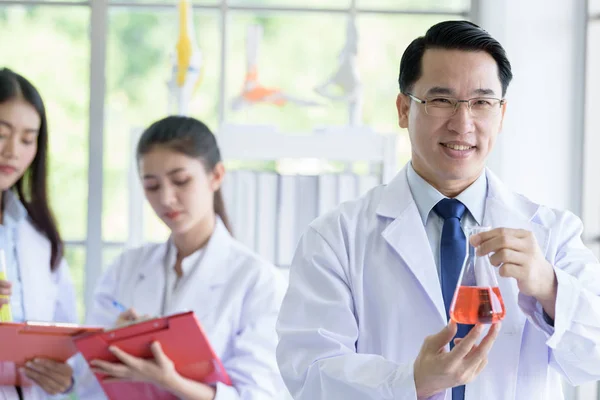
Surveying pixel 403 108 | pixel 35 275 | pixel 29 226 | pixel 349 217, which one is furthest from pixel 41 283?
pixel 403 108

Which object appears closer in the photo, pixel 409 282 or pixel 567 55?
pixel 409 282

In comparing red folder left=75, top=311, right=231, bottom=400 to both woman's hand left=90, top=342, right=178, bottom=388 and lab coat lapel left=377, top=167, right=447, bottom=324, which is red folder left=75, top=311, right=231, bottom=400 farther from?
lab coat lapel left=377, top=167, right=447, bottom=324

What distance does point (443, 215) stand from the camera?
67.1 inches

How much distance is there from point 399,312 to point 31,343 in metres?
1.09

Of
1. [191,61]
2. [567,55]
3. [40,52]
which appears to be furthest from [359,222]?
[40,52]

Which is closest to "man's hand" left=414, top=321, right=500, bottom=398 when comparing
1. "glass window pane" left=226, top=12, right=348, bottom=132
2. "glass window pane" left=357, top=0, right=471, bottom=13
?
"glass window pane" left=357, top=0, right=471, bottom=13

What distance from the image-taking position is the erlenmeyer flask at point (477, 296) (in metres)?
1.36

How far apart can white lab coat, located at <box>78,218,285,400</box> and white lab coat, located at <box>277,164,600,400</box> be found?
637 mm

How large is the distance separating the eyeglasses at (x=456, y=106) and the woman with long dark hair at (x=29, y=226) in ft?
4.49

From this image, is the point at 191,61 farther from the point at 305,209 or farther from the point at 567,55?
the point at 567,55

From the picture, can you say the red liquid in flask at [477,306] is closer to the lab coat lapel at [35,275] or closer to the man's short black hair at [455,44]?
the man's short black hair at [455,44]

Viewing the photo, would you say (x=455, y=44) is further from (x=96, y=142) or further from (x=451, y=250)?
(x=96, y=142)

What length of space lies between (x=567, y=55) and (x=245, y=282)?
180 cm

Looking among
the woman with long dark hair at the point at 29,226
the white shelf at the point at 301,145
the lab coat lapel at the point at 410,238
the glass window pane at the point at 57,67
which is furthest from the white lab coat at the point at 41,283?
the glass window pane at the point at 57,67
